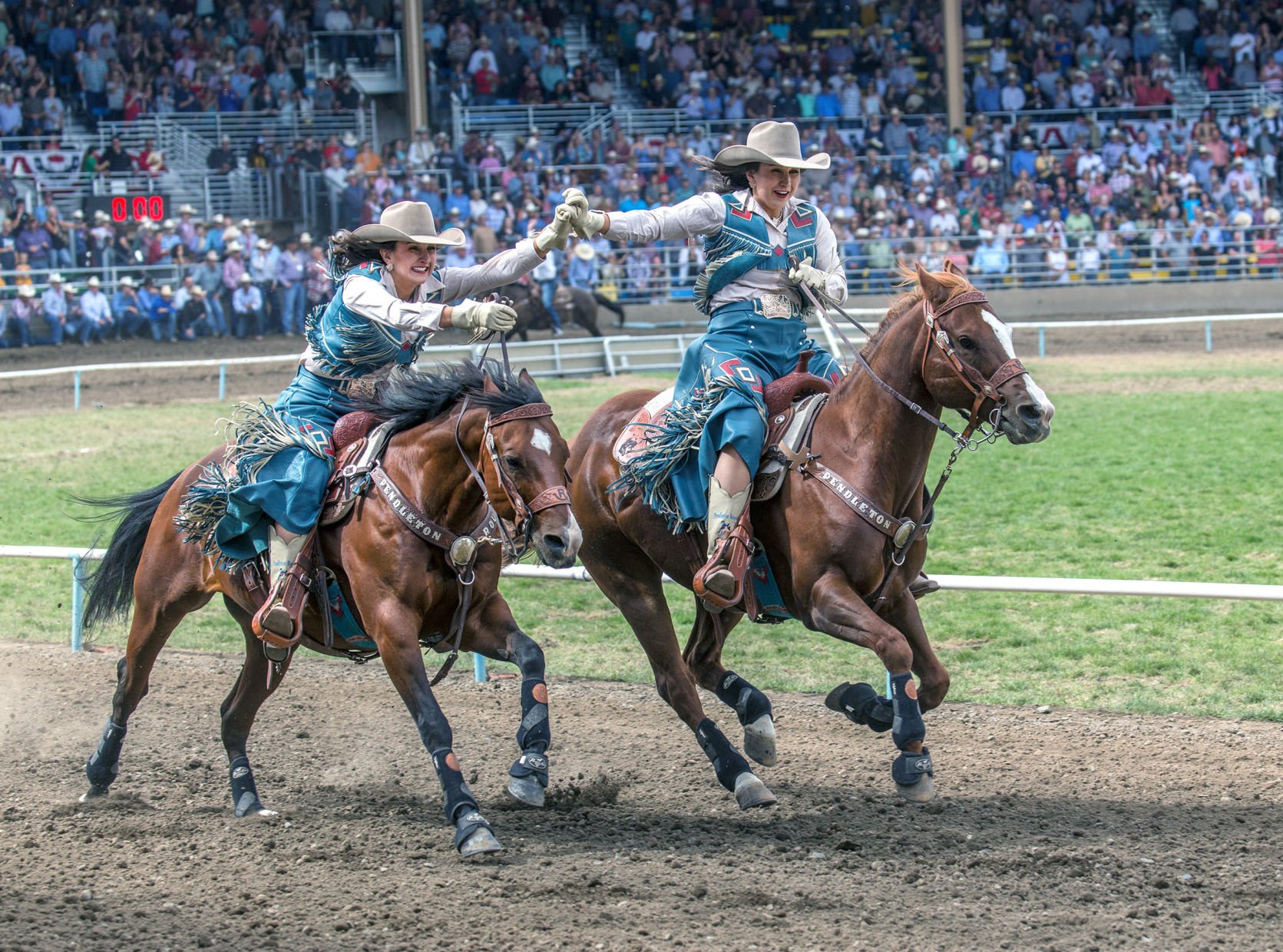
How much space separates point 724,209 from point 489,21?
2606 centimetres

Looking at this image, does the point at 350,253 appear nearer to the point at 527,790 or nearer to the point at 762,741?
the point at 527,790

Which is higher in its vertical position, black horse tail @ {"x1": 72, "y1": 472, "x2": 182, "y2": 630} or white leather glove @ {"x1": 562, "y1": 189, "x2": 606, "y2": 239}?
white leather glove @ {"x1": 562, "y1": 189, "x2": 606, "y2": 239}

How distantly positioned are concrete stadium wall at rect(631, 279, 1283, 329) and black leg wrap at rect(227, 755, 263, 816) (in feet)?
67.1

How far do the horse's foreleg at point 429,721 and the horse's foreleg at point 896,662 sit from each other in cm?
155

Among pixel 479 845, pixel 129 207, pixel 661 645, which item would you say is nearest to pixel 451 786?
pixel 479 845

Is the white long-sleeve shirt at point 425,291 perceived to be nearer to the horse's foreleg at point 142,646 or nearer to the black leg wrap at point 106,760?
the horse's foreleg at point 142,646

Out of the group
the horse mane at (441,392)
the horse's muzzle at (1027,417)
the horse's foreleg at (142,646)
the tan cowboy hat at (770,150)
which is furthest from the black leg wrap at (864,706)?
the horse's foreleg at (142,646)

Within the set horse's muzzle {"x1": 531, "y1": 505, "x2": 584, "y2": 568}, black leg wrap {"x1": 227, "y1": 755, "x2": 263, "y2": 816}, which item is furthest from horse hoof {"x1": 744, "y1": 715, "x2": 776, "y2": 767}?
black leg wrap {"x1": 227, "y1": 755, "x2": 263, "y2": 816}

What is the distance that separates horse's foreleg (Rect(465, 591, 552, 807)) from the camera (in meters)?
5.59

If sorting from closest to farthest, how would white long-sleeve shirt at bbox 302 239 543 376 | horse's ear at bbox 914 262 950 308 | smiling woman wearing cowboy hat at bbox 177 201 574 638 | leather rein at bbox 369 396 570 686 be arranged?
leather rein at bbox 369 396 570 686 < white long-sleeve shirt at bbox 302 239 543 376 < horse's ear at bbox 914 262 950 308 < smiling woman wearing cowboy hat at bbox 177 201 574 638

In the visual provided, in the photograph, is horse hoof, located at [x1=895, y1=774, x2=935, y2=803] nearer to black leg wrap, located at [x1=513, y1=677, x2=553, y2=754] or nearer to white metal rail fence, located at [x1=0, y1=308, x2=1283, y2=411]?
black leg wrap, located at [x1=513, y1=677, x2=553, y2=754]

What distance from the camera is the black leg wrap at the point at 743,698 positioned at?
6227mm

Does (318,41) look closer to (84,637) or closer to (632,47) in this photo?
(632,47)

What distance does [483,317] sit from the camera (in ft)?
17.0
